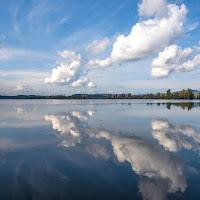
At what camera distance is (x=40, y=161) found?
9992 mm

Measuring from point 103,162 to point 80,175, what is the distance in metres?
1.93

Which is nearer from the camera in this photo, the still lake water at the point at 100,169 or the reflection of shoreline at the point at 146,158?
the still lake water at the point at 100,169

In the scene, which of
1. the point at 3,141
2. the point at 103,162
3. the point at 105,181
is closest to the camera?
the point at 105,181

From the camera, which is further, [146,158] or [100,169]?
[146,158]

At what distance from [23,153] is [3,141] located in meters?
4.51

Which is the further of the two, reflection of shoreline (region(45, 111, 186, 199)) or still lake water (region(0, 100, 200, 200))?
reflection of shoreline (region(45, 111, 186, 199))

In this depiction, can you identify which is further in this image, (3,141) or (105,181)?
(3,141)

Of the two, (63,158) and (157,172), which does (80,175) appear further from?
(157,172)

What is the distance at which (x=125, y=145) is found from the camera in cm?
1302

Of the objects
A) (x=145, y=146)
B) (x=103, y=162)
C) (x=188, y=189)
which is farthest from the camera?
(x=145, y=146)

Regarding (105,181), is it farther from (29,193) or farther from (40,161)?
(40,161)

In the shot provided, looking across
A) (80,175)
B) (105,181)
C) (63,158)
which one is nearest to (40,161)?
(63,158)

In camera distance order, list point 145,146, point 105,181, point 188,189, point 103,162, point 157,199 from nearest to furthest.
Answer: point 157,199 < point 188,189 < point 105,181 < point 103,162 < point 145,146

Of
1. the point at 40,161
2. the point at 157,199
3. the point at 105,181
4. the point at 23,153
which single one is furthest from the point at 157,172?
the point at 23,153
